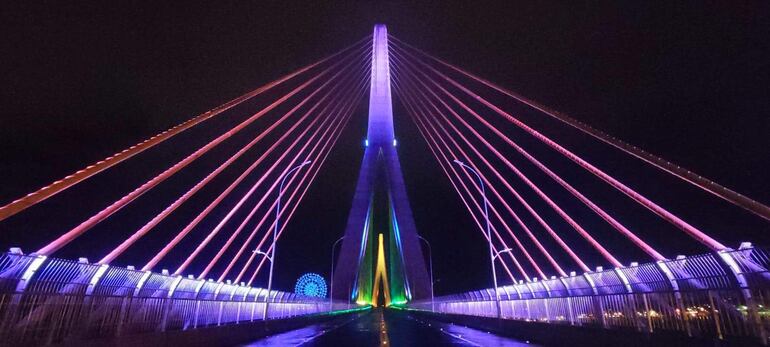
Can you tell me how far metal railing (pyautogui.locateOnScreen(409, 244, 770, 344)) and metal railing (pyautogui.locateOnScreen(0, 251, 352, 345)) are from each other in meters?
10.5

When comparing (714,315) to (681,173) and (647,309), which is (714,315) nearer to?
(647,309)

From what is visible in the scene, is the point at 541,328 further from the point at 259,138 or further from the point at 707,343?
the point at 259,138

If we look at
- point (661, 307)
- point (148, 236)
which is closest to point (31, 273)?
point (661, 307)

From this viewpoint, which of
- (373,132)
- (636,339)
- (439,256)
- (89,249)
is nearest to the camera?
(636,339)

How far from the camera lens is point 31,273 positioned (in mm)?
7973

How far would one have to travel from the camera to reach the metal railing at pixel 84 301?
7.73m

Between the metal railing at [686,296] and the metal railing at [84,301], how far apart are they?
412 inches

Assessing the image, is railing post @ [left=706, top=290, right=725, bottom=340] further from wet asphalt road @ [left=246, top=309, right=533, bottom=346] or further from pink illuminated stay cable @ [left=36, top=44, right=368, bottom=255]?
pink illuminated stay cable @ [left=36, top=44, right=368, bottom=255]

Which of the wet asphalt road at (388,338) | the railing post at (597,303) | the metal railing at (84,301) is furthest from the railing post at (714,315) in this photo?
the metal railing at (84,301)

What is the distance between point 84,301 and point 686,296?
11074 mm

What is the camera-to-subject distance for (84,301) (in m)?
9.39

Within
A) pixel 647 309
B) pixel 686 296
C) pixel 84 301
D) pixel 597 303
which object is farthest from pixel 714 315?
pixel 84 301

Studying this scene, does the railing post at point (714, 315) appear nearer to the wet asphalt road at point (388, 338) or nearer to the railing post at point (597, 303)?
the railing post at point (597, 303)

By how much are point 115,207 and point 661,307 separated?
14.1 meters
